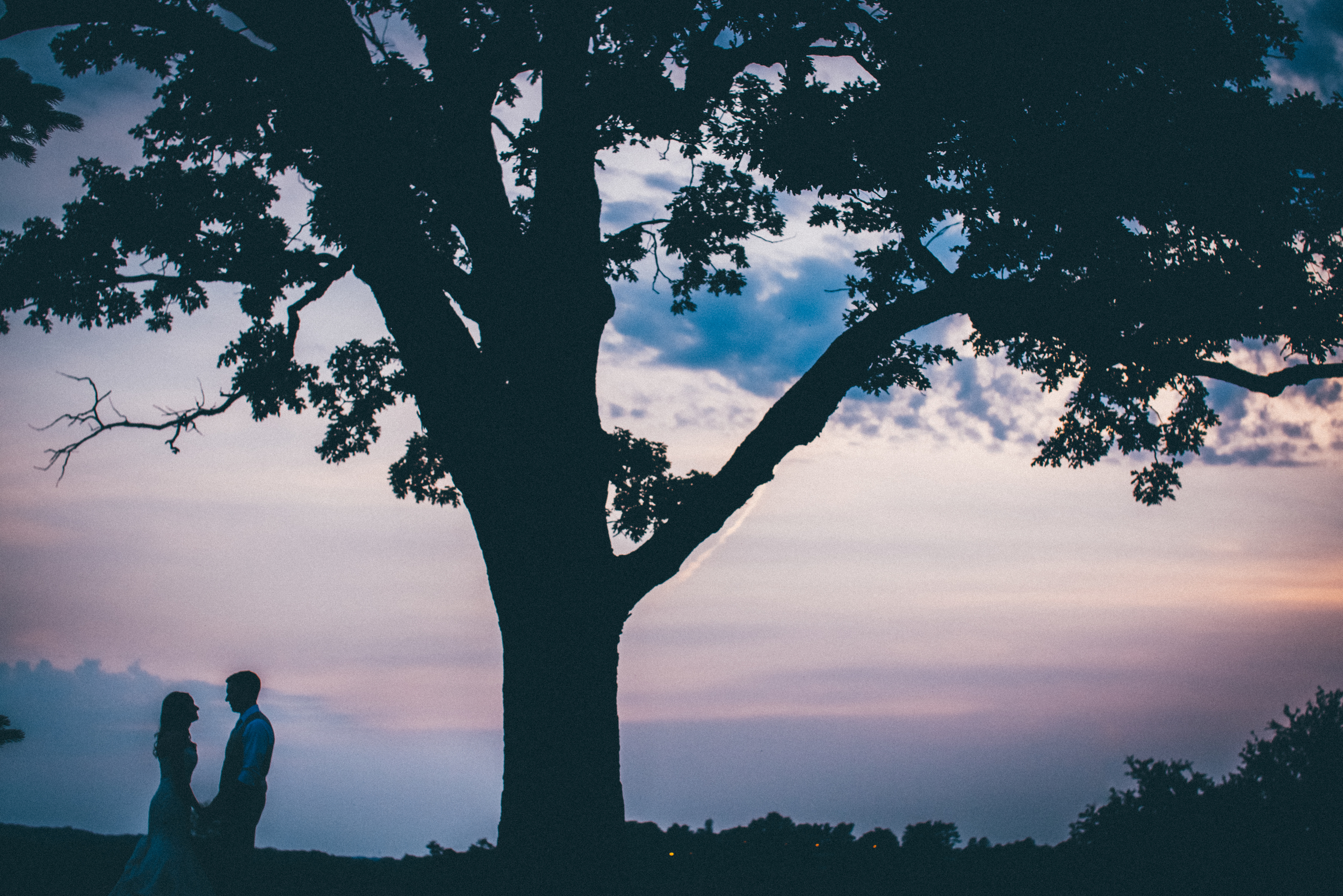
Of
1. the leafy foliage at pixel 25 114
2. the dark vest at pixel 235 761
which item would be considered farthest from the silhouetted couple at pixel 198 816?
the leafy foliage at pixel 25 114

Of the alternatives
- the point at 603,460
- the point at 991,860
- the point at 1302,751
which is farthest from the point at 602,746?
the point at 1302,751

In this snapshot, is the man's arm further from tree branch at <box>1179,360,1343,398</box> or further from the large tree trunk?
tree branch at <box>1179,360,1343,398</box>

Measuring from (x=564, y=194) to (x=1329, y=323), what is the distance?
7.31 m

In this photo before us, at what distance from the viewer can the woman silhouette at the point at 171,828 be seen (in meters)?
5.82

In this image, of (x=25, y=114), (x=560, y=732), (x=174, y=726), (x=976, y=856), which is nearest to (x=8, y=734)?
(x=174, y=726)

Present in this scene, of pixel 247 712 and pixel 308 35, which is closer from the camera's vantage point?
pixel 247 712

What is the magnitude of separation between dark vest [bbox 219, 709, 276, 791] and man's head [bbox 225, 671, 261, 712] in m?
0.17

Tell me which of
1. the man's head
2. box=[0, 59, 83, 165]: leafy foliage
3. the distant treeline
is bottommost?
the distant treeline

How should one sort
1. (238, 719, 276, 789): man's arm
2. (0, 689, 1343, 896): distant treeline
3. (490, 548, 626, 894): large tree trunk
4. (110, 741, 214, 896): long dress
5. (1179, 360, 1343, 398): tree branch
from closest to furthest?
(110, 741, 214, 896): long dress, (238, 719, 276, 789): man's arm, (490, 548, 626, 894): large tree trunk, (0, 689, 1343, 896): distant treeline, (1179, 360, 1343, 398): tree branch

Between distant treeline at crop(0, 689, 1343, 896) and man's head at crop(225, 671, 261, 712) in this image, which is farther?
distant treeline at crop(0, 689, 1343, 896)

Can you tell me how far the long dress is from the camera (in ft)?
19.1

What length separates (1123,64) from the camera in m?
7.55

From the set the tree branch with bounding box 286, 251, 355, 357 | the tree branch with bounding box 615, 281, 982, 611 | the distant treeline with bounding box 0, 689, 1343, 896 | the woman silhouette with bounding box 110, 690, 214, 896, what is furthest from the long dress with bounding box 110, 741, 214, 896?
the tree branch with bounding box 286, 251, 355, 357

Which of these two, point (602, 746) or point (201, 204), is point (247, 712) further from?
point (201, 204)
